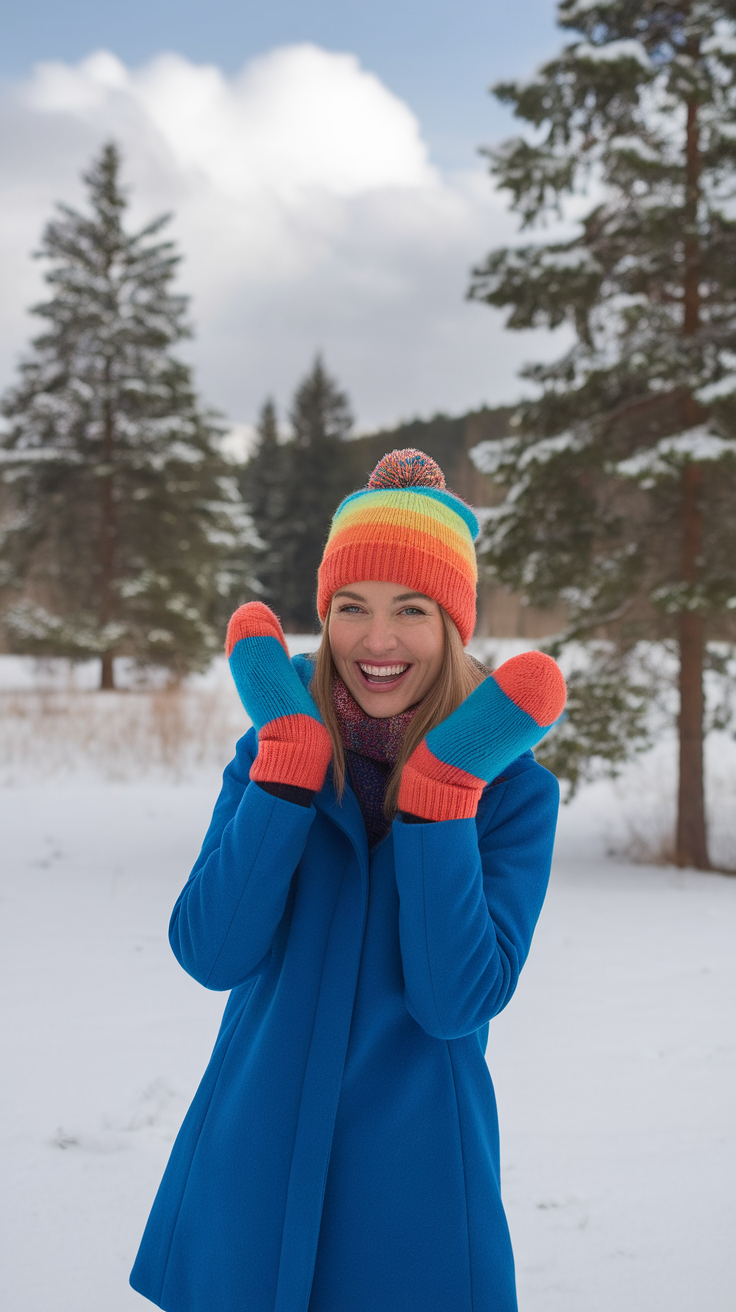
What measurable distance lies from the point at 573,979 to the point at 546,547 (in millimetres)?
3091

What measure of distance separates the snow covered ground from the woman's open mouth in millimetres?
1908

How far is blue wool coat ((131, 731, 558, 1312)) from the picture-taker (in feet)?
4.15

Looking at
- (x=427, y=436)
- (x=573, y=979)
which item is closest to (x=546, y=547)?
(x=573, y=979)

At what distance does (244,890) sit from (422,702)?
0.43m

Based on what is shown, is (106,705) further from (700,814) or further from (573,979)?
(573,979)

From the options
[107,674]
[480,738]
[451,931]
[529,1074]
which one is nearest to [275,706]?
[480,738]

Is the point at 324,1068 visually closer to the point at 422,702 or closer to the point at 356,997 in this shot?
the point at 356,997

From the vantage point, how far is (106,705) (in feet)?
45.9

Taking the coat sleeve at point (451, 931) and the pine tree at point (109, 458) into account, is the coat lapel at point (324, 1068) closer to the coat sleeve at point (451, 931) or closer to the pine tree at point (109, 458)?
the coat sleeve at point (451, 931)

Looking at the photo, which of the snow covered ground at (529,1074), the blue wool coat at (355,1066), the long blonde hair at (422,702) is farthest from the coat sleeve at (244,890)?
the snow covered ground at (529,1074)

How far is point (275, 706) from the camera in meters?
1.41

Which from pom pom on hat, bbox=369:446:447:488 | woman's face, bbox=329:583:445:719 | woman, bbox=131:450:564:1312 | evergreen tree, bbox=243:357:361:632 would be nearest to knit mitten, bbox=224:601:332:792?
woman, bbox=131:450:564:1312

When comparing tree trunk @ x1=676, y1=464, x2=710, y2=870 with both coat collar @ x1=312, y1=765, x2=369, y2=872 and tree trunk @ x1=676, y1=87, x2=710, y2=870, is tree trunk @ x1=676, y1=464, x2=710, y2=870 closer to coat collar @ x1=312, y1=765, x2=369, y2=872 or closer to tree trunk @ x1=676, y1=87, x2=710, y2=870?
tree trunk @ x1=676, y1=87, x2=710, y2=870

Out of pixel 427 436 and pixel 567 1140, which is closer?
pixel 567 1140
